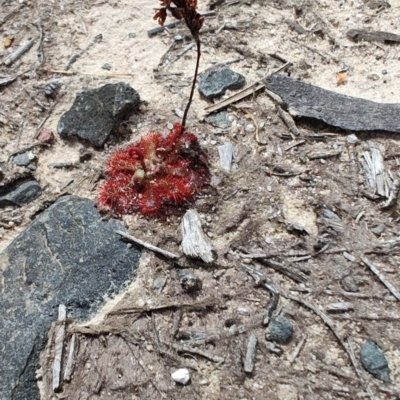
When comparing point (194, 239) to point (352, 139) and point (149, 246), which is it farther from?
point (352, 139)

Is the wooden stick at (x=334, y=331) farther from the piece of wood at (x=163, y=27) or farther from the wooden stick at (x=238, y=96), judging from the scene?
the piece of wood at (x=163, y=27)

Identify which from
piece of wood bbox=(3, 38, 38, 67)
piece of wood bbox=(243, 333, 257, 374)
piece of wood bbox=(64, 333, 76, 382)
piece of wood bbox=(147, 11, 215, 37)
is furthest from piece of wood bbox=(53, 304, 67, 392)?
piece of wood bbox=(147, 11, 215, 37)

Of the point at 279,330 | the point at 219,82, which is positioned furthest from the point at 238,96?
the point at 279,330

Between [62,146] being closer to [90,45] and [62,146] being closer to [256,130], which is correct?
[90,45]

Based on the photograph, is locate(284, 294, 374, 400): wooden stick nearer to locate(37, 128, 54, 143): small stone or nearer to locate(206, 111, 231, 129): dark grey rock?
locate(206, 111, 231, 129): dark grey rock

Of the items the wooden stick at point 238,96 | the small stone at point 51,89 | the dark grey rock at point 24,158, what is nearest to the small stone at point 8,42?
the small stone at point 51,89
